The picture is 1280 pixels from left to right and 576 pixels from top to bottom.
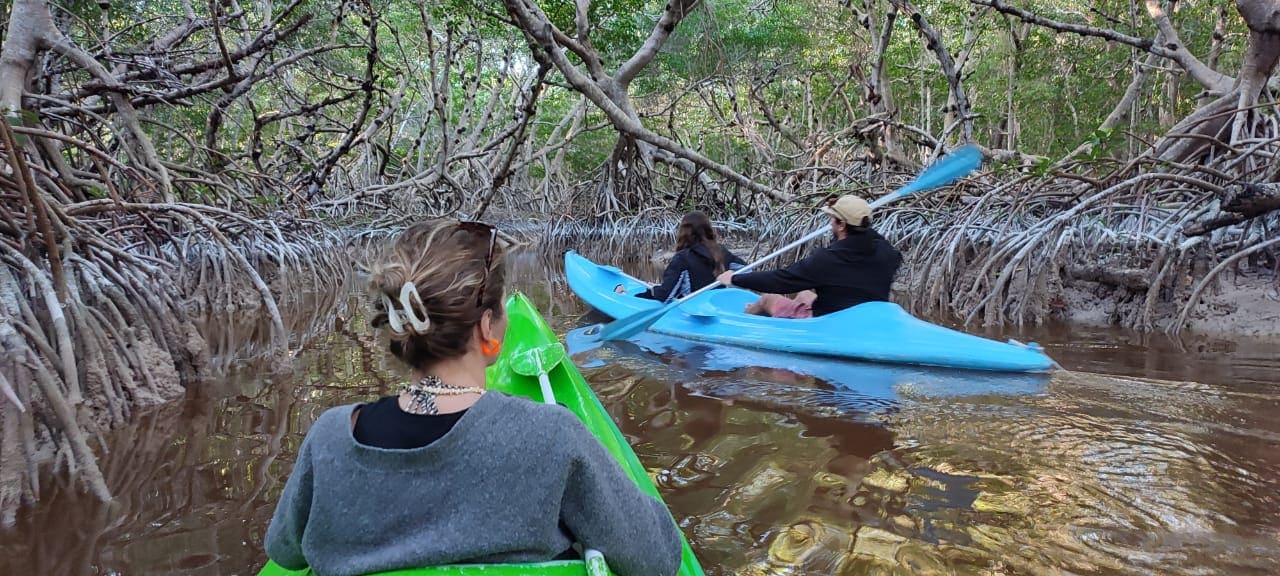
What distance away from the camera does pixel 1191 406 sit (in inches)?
103

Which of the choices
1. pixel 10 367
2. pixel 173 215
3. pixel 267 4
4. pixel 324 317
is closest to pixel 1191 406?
pixel 10 367

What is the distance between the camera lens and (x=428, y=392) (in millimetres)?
1006

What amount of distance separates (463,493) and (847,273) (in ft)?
10.5

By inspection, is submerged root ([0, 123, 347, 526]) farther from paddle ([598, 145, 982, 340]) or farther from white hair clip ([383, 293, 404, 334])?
paddle ([598, 145, 982, 340])

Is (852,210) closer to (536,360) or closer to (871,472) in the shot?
(871,472)

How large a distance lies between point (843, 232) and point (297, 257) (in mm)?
4219

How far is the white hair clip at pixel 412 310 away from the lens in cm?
100

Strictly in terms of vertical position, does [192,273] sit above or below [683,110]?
below

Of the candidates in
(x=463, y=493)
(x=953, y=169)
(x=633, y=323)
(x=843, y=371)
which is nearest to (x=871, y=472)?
(x=843, y=371)

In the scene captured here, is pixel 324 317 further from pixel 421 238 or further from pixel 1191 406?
pixel 1191 406

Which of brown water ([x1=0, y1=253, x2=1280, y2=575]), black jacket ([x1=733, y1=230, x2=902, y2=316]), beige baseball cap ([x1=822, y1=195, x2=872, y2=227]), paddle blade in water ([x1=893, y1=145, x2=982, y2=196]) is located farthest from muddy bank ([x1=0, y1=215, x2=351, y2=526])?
paddle blade in water ([x1=893, y1=145, x2=982, y2=196])

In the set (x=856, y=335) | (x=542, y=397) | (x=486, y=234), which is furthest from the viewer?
(x=856, y=335)

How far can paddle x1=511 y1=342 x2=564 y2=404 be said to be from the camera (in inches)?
82.0

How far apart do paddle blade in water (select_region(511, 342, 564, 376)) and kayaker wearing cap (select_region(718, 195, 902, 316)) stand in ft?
6.44
